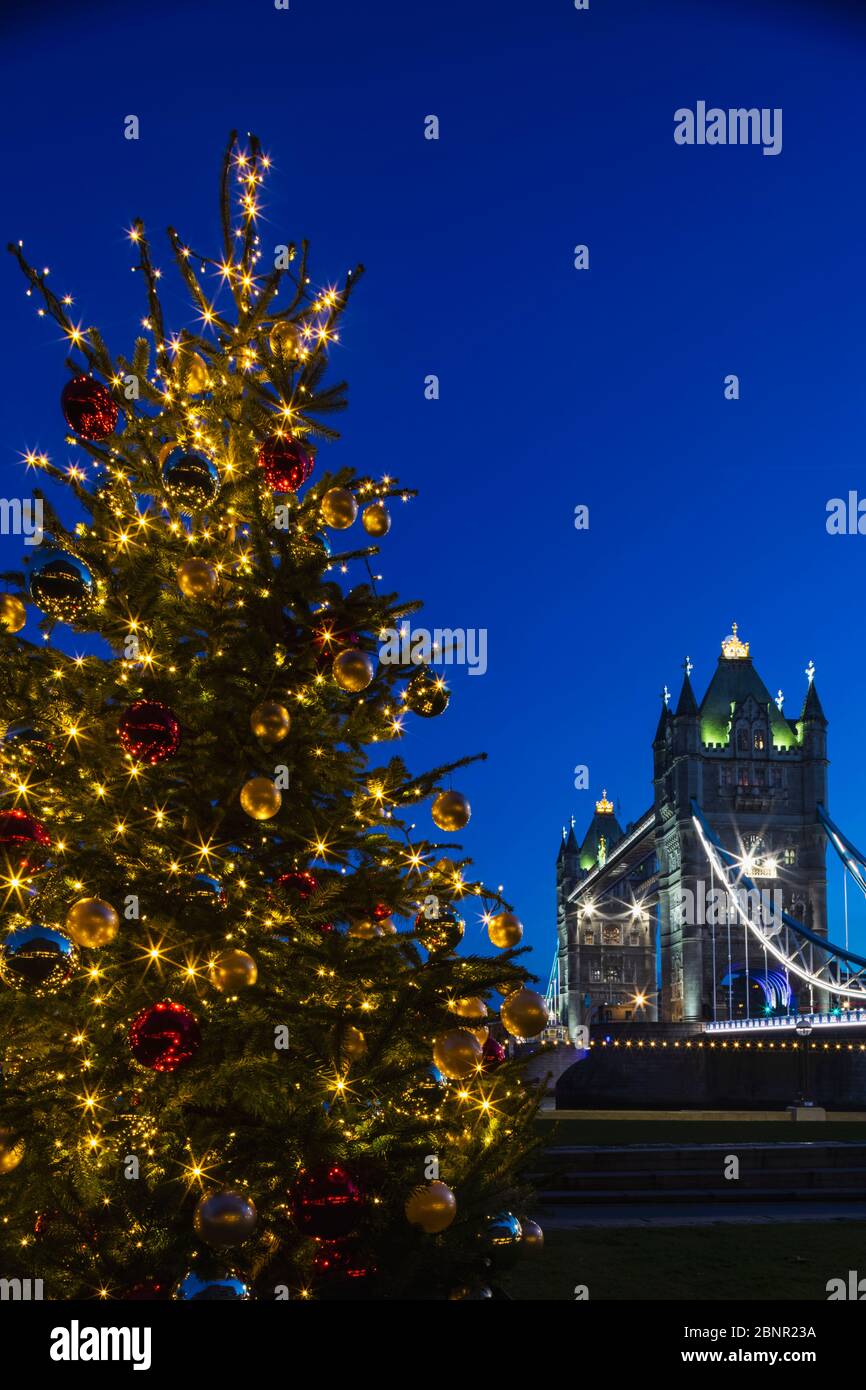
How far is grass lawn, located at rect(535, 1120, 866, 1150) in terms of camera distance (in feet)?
55.4

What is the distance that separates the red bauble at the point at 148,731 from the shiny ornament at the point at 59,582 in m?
0.72

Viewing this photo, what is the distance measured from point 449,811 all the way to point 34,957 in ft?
7.34

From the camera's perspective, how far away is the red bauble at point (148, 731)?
4.72 meters

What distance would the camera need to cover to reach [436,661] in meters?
5.82

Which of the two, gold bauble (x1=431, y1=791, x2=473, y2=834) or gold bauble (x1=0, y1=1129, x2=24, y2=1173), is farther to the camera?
gold bauble (x1=431, y1=791, x2=473, y2=834)

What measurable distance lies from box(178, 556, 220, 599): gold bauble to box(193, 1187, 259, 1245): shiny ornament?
2.56 meters

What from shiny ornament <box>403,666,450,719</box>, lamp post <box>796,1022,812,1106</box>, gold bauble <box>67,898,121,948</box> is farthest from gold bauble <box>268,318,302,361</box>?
lamp post <box>796,1022,812,1106</box>

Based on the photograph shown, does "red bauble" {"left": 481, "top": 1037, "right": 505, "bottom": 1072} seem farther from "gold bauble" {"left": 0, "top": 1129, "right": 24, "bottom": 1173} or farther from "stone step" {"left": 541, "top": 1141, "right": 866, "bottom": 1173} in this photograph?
"stone step" {"left": 541, "top": 1141, "right": 866, "bottom": 1173}

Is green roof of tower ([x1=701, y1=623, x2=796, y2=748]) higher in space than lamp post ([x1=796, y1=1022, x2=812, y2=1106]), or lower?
higher

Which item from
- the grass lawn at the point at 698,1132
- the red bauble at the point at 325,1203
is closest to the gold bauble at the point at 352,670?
the red bauble at the point at 325,1203

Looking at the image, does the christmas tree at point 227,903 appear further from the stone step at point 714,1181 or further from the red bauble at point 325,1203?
the stone step at point 714,1181

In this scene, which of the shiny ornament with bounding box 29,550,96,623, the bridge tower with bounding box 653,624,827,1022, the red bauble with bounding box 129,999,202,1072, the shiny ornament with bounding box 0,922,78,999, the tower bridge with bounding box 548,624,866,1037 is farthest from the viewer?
the bridge tower with bounding box 653,624,827,1022

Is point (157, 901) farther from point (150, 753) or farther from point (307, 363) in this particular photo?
point (307, 363)
